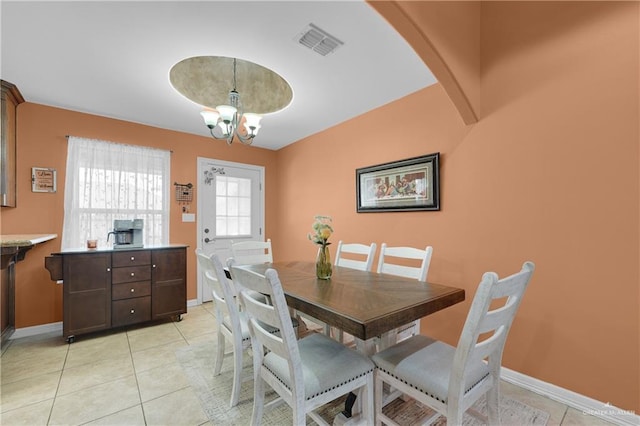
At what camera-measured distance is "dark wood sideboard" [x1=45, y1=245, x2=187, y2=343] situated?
2.62 m

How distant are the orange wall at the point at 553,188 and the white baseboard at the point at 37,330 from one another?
3.93 meters

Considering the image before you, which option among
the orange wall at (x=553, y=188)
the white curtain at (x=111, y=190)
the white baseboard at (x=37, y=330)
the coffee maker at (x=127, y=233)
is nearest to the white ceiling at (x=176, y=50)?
the white curtain at (x=111, y=190)

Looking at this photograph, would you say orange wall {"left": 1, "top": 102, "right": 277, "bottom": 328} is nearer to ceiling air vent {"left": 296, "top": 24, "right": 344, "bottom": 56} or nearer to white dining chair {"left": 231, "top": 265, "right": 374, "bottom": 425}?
ceiling air vent {"left": 296, "top": 24, "right": 344, "bottom": 56}

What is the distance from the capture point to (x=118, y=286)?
9.39 ft

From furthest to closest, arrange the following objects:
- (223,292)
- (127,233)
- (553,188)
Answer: (127,233) < (553,188) < (223,292)

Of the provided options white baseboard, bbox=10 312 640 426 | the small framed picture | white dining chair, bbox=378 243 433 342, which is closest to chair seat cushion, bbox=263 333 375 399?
white dining chair, bbox=378 243 433 342

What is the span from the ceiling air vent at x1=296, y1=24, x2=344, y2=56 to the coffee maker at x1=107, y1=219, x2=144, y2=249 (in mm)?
2647

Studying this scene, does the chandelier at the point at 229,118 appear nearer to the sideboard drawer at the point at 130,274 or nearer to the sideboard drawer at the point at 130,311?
the sideboard drawer at the point at 130,274

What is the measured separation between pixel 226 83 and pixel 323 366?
273cm

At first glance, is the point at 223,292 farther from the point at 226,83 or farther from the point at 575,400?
the point at 575,400

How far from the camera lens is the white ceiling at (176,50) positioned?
1.66 m

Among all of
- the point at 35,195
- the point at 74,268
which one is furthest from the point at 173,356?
the point at 35,195

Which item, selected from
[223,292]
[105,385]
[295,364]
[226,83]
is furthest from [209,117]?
[105,385]

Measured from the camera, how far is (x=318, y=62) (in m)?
2.19
